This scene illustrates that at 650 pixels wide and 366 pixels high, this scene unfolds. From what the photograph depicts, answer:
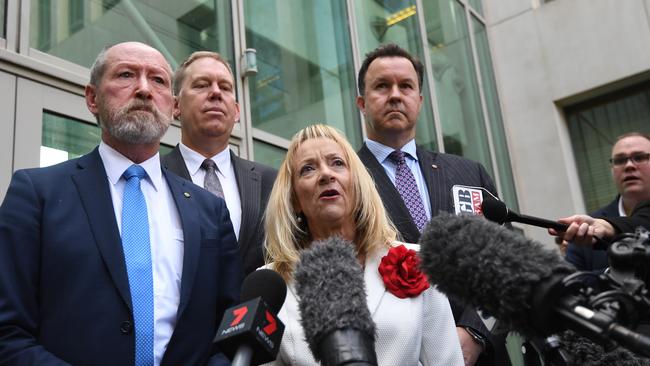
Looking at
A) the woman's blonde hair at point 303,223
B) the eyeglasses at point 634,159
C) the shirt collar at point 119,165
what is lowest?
the woman's blonde hair at point 303,223

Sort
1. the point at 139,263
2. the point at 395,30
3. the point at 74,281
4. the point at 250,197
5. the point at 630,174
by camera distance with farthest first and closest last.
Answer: the point at 395,30, the point at 630,174, the point at 250,197, the point at 139,263, the point at 74,281

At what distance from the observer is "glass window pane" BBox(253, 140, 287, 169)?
5.45m

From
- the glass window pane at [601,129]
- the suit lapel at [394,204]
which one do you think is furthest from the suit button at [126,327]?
the glass window pane at [601,129]

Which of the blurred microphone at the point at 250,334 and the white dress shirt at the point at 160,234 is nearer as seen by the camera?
the blurred microphone at the point at 250,334

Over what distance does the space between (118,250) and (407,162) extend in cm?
164

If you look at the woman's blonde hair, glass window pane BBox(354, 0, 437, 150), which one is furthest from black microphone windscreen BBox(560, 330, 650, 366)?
glass window pane BBox(354, 0, 437, 150)

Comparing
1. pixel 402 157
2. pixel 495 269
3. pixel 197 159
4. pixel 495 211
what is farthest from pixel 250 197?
pixel 495 269

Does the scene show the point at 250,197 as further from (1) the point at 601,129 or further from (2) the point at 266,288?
(1) the point at 601,129

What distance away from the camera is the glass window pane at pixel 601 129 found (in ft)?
29.5

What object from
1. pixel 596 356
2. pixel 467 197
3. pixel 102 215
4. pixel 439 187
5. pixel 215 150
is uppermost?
pixel 215 150

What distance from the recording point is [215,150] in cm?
320

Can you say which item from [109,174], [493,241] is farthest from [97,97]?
[493,241]

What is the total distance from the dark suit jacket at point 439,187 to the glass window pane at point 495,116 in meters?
6.42

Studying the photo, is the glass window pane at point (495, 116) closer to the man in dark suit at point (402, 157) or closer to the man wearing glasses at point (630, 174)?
the man wearing glasses at point (630, 174)
